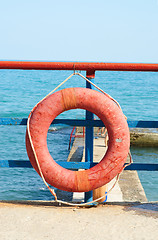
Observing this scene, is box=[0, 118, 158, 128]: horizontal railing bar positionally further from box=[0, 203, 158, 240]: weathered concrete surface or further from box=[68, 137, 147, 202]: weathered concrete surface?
box=[68, 137, 147, 202]: weathered concrete surface

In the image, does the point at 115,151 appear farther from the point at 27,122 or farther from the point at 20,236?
the point at 20,236

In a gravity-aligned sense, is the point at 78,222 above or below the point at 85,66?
below

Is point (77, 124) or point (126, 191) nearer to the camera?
point (77, 124)

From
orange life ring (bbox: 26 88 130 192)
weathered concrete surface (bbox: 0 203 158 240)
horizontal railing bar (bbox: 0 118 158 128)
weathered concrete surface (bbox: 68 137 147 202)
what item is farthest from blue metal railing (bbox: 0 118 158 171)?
weathered concrete surface (bbox: 68 137 147 202)

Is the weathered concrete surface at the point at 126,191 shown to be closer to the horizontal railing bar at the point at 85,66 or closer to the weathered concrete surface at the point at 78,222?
the weathered concrete surface at the point at 78,222

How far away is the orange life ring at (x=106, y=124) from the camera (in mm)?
2420

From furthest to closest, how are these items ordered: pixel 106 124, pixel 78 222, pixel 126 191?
1. pixel 126 191
2. pixel 106 124
3. pixel 78 222

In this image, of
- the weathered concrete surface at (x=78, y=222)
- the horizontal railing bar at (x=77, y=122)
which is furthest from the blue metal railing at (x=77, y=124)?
the weathered concrete surface at (x=78, y=222)

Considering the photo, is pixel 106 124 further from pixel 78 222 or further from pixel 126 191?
pixel 126 191

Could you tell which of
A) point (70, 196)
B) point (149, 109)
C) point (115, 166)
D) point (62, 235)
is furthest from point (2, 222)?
point (149, 109)

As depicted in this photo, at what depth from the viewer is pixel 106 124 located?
96.3 inches

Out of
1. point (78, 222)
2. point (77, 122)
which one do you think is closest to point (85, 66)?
point (77, 122)

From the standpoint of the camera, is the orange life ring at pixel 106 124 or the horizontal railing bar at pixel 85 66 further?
the horizontal railing bar at pixel 85 66

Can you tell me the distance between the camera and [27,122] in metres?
2.42
